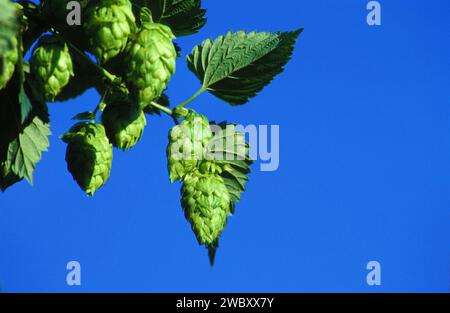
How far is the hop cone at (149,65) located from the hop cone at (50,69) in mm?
69

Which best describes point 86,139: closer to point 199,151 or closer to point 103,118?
point 103,118

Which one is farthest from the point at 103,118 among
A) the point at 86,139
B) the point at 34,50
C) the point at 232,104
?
the point at 232,104

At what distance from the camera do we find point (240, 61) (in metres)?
1.02

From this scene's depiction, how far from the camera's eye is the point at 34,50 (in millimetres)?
754

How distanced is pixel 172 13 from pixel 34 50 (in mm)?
249

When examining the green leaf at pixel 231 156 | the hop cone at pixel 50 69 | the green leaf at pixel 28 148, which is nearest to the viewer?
the hop cone at pixel 50 69

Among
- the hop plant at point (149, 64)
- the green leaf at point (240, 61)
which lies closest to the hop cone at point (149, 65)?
the hop plant at point (149, 64)

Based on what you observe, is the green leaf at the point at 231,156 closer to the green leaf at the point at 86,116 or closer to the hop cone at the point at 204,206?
the hop cone at the point at 204,206

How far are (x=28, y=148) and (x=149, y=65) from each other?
21 centimetres

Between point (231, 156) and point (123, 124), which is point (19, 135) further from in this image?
point (231, 156)

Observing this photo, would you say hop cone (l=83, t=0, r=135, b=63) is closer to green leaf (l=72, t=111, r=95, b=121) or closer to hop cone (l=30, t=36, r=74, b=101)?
hop cone (l=30, t=36, r=74, b=101)

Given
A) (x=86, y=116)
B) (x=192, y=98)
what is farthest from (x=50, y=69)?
(x=192, y=98)

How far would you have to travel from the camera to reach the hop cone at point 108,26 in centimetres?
73

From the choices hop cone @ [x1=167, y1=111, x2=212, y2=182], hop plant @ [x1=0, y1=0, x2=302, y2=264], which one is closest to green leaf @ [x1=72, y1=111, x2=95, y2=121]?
hop plant @ [x1=0, y1=0, x2=302, y2=264]
